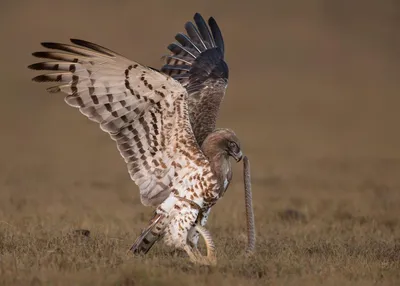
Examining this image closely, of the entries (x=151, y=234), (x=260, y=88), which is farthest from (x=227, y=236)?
(x=260, y=88)

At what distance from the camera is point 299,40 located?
4462 centimetres

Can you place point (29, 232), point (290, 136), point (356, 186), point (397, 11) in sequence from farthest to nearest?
point (397, 11) → point (290, 136) → point (356, 186) → point (29, 232)

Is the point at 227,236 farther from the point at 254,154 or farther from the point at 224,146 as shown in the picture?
the point at 254,154

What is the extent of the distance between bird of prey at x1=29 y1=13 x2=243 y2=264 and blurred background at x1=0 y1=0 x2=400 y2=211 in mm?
5743

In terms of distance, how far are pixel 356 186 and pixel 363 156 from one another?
255 inches

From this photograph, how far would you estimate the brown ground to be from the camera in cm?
791

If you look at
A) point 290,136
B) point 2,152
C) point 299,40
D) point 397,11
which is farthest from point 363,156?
point 397,11

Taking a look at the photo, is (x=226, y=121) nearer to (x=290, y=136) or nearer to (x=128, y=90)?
(x=290, y=136)

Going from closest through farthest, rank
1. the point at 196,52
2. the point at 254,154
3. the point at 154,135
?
the point at 154,135
the point at 196,52
the point at 254,154

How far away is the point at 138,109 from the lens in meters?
8.63

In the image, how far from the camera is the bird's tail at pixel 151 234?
28.7 feet

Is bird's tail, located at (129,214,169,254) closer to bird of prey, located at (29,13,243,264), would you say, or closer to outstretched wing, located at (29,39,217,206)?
bird of prey, located at (29,13,243,264)

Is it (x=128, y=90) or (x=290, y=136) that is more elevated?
(x=128, y=90)

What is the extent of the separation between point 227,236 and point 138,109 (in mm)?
2516
